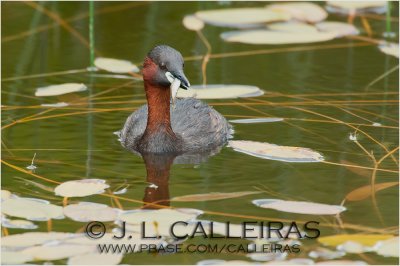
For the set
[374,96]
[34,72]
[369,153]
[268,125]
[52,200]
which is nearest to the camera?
[52,200]

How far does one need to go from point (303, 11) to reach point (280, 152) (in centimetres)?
424

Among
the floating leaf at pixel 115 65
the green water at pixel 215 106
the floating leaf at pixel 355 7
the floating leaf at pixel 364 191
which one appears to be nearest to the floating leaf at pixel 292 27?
the green water at pixel 215 106

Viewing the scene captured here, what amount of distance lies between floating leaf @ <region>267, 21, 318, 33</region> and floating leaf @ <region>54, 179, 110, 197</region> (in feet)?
15.3

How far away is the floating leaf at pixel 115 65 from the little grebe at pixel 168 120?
1380mm

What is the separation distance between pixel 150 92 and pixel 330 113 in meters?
1.66

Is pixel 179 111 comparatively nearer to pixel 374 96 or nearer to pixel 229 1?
pixel 374 96

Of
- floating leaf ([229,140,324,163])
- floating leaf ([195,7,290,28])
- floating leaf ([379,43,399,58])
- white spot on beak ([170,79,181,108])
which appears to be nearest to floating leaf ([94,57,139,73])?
floating leaf ([195,7,290,28])

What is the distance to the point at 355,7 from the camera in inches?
513

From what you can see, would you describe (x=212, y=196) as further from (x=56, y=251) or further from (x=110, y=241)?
(x=56, y=251)

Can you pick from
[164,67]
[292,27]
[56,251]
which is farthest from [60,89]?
[56,251]

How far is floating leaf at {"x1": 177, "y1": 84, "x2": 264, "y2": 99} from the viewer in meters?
10.2

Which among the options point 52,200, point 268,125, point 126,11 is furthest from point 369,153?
point 126,11

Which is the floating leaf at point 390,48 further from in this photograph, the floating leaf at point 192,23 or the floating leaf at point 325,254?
the floating leaf at point 325,254

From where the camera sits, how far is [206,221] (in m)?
7.24
